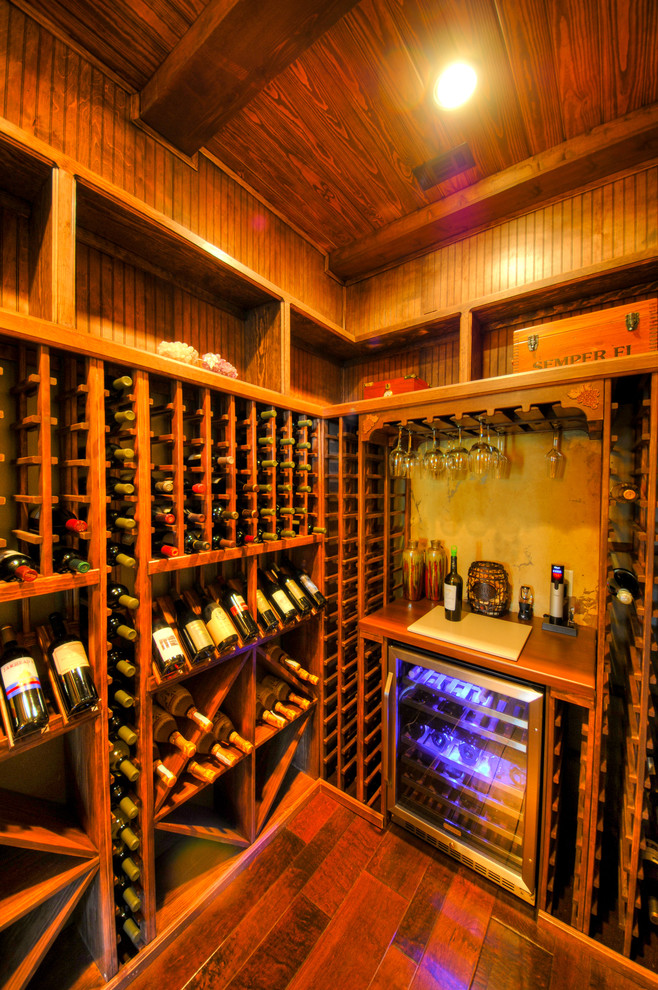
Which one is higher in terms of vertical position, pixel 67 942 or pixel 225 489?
pixel 225 489

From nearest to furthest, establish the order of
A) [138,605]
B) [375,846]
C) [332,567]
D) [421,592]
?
[138,605] < [375,846] < [332,567] < [421,592]

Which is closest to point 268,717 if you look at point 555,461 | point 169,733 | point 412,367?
point 169,733

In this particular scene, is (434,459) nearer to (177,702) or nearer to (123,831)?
(177,702)

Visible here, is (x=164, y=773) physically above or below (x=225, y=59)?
below

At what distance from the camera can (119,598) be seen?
127 cm

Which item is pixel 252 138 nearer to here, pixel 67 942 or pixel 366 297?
pixel 366 297

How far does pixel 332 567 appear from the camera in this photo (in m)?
2.20

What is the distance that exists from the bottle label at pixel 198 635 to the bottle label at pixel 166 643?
75 mm

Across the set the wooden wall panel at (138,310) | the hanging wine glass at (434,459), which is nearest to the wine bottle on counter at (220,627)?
the wooden wall panel at (138,310)

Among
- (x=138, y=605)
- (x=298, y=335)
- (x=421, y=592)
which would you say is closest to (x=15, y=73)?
(x=298, y=335)

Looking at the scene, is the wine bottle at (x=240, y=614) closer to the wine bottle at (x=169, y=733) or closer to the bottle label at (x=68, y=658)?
the wine bottle at (x=169, y=733)

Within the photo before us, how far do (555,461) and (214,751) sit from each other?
210cm

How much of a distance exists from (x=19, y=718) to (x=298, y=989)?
4.51 ft

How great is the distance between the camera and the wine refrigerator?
1.52 meters
